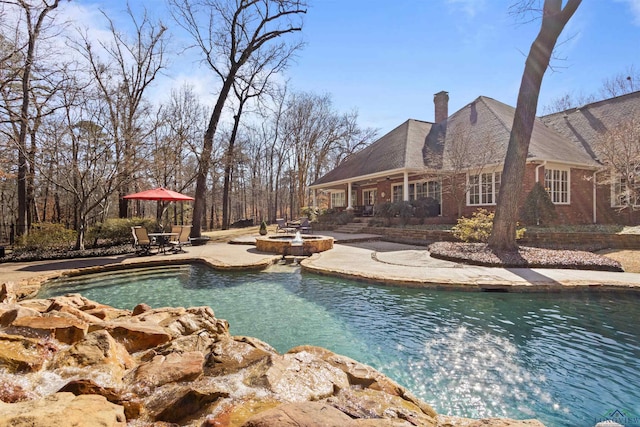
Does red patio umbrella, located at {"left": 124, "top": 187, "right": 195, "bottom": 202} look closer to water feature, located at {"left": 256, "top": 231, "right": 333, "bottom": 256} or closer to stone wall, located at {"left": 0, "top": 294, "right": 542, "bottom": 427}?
water feature, located at {"left": 256, "top": 231, "right": 333, "bottom": 256}

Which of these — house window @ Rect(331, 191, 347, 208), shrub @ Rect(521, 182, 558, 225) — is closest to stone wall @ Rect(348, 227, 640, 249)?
shrub @ Rect(521, 182, 558, 225)

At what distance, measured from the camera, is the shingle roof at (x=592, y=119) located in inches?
615

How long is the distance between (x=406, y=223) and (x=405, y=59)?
290 inches

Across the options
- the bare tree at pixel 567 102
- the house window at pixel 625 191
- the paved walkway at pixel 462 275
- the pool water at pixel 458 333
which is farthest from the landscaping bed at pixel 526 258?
the bare tree at pixel 567 102

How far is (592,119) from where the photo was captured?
17109 mm

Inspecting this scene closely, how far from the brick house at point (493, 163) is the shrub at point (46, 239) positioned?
14001 mm

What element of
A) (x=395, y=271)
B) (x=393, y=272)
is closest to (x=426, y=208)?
(x=395, y=271)

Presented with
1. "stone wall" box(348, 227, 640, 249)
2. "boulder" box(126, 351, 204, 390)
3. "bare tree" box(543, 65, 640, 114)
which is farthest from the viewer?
"bare tree" box(543, 65, 640, 114)

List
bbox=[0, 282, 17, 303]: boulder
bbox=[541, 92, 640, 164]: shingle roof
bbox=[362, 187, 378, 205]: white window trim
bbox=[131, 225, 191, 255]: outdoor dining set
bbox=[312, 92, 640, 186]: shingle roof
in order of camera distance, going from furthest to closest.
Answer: bbox=[362, 187, 378, 205]: white window trim → bbox=[541, 92, 640, 164]: shingle roof → bbox=[312, 92, 640, 186]: shingle roof → bbox=[131, 225, 191, 255]: outdoor dining set → bbox=[0, 282, 17, 303]: boulder

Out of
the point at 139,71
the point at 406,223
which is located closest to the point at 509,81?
the point at 406,223

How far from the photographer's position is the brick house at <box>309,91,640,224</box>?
13.4 m

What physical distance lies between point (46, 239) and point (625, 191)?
21473mm

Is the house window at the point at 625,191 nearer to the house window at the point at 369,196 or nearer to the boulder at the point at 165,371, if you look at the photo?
the house window at the point at 369,196

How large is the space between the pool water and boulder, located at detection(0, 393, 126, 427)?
2278 millimetres
